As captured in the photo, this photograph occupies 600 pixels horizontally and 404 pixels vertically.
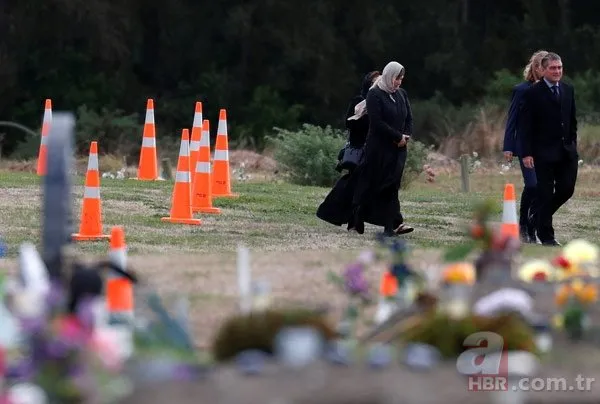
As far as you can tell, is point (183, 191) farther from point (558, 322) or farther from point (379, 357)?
point (379, 357)

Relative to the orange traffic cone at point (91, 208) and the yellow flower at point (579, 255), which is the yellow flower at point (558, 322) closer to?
the yellow flower at point (579, 255)

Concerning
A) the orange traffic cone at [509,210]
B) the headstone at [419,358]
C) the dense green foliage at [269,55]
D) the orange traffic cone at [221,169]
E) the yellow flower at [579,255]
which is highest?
the dense green foliage at [269,55]

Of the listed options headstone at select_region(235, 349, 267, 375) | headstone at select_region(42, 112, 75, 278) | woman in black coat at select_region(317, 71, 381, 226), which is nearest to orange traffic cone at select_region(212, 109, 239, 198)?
woman in black coat at select_region(317, 71, 381, 226)

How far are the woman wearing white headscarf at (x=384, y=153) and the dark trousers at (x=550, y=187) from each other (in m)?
1.27

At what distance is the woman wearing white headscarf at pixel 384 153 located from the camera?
1577 centimetres

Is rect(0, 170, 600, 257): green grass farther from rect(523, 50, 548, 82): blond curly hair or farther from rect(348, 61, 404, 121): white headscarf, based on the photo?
rect(523, 50, 548, 82): blond curly hair

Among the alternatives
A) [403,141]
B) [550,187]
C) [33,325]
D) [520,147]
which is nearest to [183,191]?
[403,141]

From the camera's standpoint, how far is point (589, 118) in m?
41.4

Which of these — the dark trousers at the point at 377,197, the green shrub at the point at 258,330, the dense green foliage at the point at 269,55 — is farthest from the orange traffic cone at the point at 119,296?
the dense green foliage at the point at 269,55

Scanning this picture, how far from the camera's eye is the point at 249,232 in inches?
655

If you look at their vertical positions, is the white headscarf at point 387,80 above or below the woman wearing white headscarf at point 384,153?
above

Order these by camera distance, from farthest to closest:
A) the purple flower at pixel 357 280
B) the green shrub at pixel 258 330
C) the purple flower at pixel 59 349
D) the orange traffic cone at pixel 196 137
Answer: the orange traffic cone at pixel 196 137
the purple flower at pixel 357 280
the green shrub at pixel 258 330
the purple flower at pixel 59 349

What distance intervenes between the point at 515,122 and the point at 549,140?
0.49 metres

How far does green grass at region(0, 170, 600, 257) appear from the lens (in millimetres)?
15398
